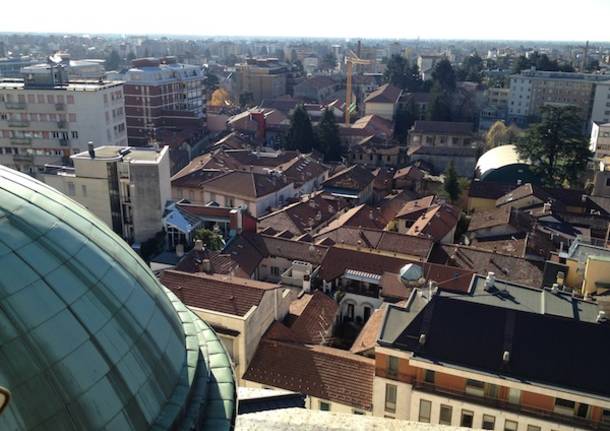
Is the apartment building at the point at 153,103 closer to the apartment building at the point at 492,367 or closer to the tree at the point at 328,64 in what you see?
the apartment building at the point at 492,367

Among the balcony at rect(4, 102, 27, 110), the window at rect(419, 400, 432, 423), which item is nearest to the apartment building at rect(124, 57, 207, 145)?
the balcony at rect(4, 102, 27, 110)

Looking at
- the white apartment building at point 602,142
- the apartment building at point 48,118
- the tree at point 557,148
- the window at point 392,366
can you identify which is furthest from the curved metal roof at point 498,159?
the window at point 392,366

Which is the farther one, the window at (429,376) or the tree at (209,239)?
the tree at (209,239)

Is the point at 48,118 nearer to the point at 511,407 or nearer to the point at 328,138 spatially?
the point at 328,138

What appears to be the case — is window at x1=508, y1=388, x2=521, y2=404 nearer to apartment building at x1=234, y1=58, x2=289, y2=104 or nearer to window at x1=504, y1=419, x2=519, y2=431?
window at x1=504, y1=419, x2=519, y2=431

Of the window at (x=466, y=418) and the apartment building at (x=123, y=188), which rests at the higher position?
the apartment building at (x=123, y=188)

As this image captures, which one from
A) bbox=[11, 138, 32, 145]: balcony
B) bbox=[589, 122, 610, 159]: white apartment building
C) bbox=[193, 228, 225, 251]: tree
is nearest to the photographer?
bbox=[193, 228, 225, 251]: tree

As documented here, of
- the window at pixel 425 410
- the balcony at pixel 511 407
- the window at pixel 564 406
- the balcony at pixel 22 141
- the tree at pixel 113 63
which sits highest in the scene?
the tree at pixel 113 63
